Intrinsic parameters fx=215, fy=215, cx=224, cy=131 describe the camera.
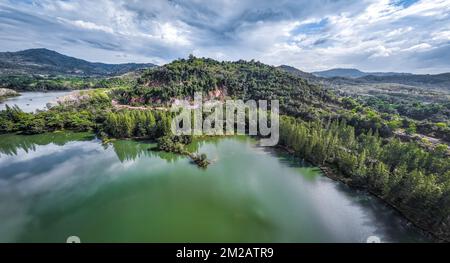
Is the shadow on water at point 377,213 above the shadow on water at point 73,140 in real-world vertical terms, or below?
below

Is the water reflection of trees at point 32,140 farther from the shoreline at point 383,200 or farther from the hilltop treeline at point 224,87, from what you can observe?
the shoreline at point 383,200

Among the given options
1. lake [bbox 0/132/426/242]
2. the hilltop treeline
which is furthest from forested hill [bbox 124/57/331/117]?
lake [bbox 0/132/426/242]

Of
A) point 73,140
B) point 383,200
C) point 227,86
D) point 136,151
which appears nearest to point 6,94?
point 73,140

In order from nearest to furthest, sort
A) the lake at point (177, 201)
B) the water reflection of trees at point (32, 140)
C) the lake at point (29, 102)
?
the lake at point (177, 201)
the water reflection of trees at point (32, 140)
the lake at point (29, 102)

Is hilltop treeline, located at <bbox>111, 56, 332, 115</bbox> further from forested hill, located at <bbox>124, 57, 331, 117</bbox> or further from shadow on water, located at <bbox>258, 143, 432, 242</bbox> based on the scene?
shadow on water, located at <bbox>258, 143, 432, 242</bbox>

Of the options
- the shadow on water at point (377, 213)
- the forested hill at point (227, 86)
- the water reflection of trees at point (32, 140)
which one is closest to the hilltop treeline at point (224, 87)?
the forested hill at point (227, 86)
